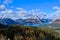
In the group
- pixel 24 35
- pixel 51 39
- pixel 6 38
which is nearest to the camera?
pixel 6 38

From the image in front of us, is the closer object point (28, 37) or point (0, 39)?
point (0, 39)

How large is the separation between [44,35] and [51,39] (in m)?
7.15

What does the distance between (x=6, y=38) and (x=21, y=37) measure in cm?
1085

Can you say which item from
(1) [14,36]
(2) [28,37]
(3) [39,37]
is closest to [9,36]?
(1) [14,36]

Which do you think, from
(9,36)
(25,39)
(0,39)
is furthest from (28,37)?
(0,39)

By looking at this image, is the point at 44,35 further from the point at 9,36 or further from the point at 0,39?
the point at 0,39

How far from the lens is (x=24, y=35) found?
521 ft

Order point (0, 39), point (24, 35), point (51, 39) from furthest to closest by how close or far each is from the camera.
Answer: point (51, 39)
point (24, 35)
point (0, 39)

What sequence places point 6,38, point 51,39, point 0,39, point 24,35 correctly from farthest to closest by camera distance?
point 51,39 → point 24,35 → point 6,38 → point 0,39

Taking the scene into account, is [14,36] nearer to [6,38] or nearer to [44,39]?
Answer: [6,38]

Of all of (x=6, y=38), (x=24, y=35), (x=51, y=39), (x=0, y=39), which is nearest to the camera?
(x=0, y=39)

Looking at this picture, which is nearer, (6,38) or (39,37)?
(6,38)

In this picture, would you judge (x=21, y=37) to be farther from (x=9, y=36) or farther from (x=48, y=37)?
(x=48, y=37)

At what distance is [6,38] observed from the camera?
5778 inches
